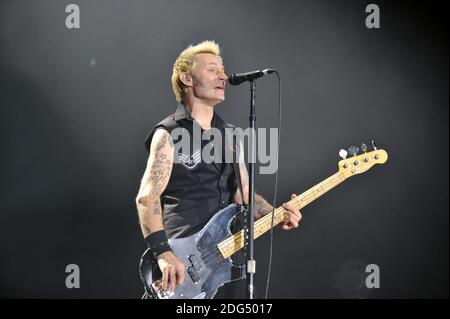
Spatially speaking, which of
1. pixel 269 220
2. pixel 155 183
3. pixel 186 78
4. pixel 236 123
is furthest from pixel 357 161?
pixel 155 183

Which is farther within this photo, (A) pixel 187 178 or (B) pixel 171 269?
(A) pixel 187 178

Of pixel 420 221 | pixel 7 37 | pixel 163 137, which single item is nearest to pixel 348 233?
pixel 420 221

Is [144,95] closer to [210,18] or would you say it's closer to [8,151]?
[210,18]

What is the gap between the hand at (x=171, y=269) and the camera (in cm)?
301

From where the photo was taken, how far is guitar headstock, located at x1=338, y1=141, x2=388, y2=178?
3.54m

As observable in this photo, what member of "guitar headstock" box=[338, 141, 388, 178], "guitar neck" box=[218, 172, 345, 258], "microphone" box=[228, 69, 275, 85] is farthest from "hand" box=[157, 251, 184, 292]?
"guitar headstock" box=[338, 141, 388, 178]

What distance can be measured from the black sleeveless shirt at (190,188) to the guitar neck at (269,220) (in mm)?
182

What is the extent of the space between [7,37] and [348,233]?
2.65 m

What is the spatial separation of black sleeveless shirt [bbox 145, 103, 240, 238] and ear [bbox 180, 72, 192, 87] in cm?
21

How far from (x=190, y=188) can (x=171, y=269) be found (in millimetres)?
487

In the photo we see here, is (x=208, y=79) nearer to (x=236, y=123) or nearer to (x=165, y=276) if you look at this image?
(x=236, y=123)

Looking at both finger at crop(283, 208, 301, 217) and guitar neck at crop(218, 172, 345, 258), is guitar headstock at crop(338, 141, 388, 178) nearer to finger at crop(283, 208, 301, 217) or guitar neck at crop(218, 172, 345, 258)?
guitar neck at crop(218, 172, 345, 258)

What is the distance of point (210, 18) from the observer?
399 centimetres

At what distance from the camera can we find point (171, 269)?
3014 mm
